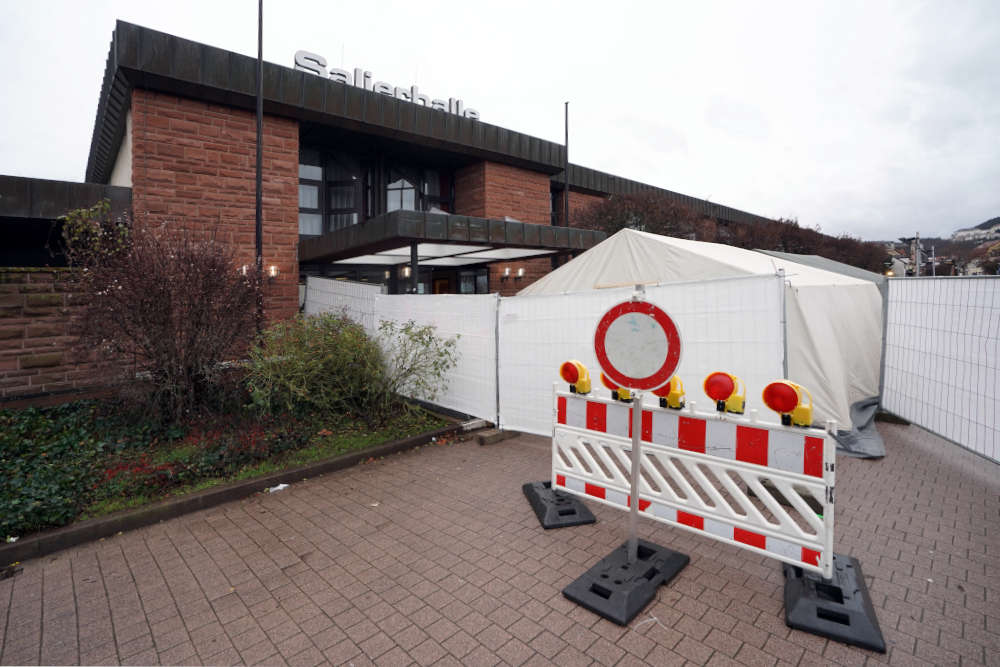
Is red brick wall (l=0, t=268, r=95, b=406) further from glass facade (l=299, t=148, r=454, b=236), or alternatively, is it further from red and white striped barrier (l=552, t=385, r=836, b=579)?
glass facade (l=299, t=148, r=454, b=236)

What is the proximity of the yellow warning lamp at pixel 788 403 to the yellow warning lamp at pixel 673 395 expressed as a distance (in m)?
0.60

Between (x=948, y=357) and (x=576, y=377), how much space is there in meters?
4.72

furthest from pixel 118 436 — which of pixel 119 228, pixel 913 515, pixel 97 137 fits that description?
pixel 97 137

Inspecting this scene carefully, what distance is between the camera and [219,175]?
1137 centimetres

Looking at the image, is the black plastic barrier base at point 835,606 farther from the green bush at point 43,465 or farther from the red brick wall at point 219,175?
the red brick wall at point 219,175

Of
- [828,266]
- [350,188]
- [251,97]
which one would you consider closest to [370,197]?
[350,188]

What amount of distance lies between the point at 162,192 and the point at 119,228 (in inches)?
208

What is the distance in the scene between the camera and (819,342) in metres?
6.57

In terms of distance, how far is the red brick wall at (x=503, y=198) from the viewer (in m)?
16.8

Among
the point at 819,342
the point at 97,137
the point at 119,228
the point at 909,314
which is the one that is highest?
the point at 97,137

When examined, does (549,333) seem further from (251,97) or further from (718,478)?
(251,97)

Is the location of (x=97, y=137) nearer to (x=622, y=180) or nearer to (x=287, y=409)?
(x=287, y=409)

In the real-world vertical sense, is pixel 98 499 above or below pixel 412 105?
below

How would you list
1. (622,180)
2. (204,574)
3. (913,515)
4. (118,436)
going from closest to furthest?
1. (204,574)
2. (913,515)
3. (118,436)
4. (622,180)
